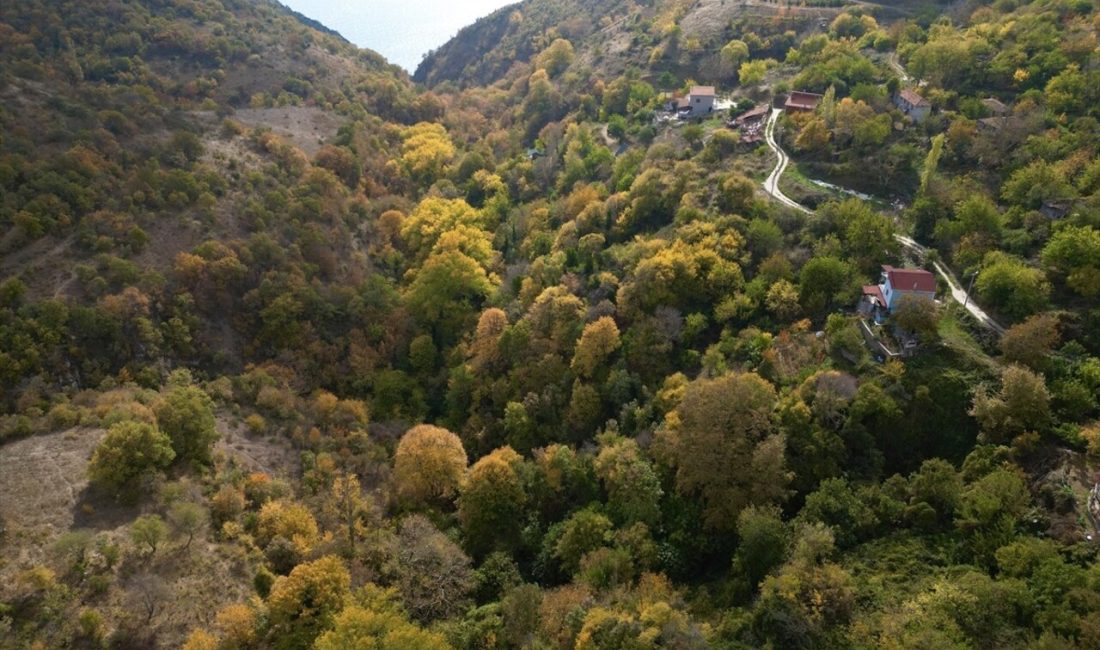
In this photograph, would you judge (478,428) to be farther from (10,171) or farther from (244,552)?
(10,171)

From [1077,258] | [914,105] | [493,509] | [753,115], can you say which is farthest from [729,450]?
[753,115]

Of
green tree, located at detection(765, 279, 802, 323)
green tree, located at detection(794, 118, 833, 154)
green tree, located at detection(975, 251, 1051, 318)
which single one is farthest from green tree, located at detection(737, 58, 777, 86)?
green tree, located at detection(975, 251, 1051, 318)

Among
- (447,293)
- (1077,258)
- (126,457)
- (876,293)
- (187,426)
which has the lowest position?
(447,293)

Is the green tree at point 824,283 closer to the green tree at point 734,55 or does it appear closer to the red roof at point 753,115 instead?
the red roof at point 753,115

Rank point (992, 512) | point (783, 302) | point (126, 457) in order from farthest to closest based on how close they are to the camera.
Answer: point (783, 302) < point (126, 457) < point (992, 512)

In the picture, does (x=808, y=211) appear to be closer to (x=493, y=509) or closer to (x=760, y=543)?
(x=760, y=543)

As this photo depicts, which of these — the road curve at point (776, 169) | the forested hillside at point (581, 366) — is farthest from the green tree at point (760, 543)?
the road curve at point (776, 169)

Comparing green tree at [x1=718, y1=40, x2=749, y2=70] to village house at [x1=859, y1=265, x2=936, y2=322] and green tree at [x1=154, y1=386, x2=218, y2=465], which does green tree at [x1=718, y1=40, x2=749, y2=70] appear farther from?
green tree at [x1=154, y1=386, x2=218, y2=465]
